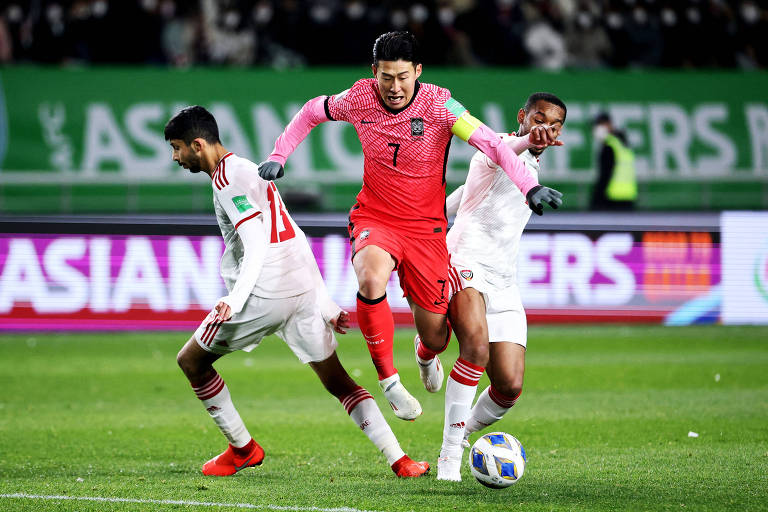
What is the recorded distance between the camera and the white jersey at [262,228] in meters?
6.05

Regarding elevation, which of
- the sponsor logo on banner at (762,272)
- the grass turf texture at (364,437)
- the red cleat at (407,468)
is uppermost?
the red cleat at (407,468)

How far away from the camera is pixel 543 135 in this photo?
19.2ft

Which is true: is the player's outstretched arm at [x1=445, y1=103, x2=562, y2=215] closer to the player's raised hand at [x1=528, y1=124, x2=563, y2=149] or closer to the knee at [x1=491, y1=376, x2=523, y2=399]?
the player's raised hand at [x1=528, y1=124, x2=563, y2=149]

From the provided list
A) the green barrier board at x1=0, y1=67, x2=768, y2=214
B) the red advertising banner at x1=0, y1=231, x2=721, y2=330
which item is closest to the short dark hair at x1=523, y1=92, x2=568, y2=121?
the red advertising banner at x1=0, y1=231, x2=721, y2=330

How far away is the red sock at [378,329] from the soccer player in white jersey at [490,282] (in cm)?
39

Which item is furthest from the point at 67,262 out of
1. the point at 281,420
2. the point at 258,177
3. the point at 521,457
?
the point at 521,457

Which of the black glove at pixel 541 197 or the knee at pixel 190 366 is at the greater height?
the black glove at pixel 541 197

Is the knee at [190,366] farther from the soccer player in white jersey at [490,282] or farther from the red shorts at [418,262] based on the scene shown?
the soccer player in white jersey at [490,282]

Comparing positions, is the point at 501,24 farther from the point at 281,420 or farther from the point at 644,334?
the point at 281,420

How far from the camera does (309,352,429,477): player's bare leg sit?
6293 millimetres

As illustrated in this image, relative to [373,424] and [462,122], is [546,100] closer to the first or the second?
[462,122]

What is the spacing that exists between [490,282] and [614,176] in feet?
30.4

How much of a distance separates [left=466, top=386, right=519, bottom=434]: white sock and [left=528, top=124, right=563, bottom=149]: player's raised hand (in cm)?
153

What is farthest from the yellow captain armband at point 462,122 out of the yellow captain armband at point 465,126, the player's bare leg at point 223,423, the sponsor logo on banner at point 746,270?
the sponsor logo on banner at point 746,270
